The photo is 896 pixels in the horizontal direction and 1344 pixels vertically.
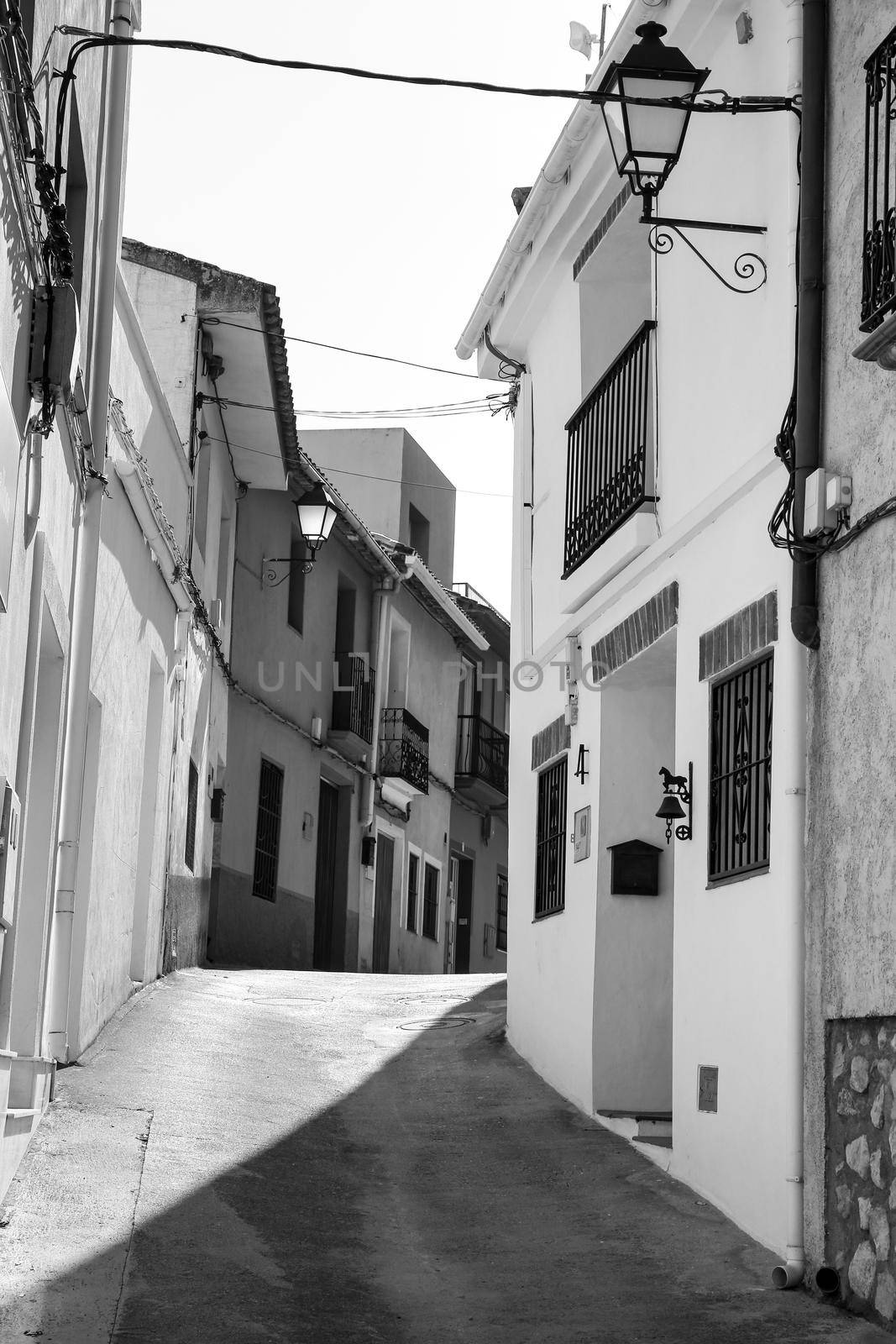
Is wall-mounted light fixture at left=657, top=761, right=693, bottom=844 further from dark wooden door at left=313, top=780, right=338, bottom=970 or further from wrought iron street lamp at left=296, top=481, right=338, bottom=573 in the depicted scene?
dark wooden door at left=313, top=780, right=338, bottom=970

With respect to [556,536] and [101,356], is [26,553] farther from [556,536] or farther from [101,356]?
[556,536]

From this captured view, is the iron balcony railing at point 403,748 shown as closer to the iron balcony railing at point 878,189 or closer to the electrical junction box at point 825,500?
the electrical junction box at point 825,500

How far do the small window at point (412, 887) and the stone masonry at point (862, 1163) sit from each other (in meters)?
18.8

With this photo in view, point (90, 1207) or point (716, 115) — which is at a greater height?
point (716, 115)

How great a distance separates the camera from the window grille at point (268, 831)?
19.0 m

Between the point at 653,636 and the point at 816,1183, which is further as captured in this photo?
the point at 653,636

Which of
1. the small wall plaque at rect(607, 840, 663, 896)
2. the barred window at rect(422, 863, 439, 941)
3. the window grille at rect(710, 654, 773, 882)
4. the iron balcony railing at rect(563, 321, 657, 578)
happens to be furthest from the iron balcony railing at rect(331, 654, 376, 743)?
the window grille at rect(710, 654, 773, 882)

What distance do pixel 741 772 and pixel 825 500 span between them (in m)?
1.55

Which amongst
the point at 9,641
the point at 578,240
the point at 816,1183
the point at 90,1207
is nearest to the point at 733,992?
the point at 816,1183

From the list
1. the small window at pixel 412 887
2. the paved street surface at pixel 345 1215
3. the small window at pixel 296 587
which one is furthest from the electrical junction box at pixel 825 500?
the small window at pixel 412 887

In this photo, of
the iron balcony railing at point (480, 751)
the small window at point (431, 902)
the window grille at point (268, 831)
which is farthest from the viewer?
the iron balcony railing at point (480, 751)

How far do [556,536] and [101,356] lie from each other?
3.53 m

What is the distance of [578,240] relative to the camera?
10680 mm

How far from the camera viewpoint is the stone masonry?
18.8 feet
